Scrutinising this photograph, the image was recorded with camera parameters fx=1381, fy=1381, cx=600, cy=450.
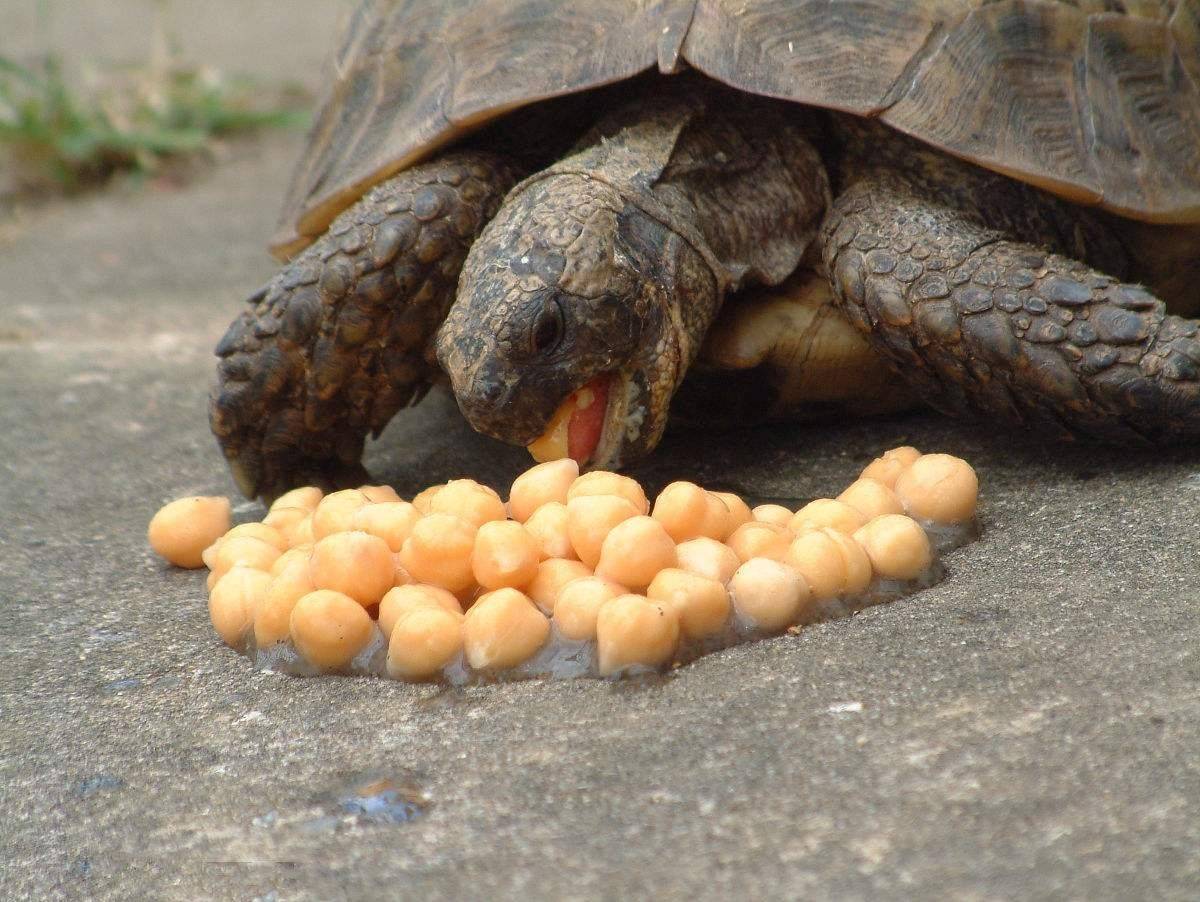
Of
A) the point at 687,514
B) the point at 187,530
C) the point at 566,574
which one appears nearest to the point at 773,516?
the point at 687,514

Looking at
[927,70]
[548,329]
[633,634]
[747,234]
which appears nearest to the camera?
[633,634]

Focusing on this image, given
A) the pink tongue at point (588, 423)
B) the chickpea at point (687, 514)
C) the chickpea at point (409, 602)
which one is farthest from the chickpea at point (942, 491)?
the chickpea at point (409, 602)

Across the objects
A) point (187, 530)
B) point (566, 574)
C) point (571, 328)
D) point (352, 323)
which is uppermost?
point (571, 328)

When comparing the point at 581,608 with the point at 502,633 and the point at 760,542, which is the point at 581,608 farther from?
the point at 760,542

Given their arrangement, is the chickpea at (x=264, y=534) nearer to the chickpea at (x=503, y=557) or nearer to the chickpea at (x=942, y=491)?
the chickpea at (x=503, y=557)

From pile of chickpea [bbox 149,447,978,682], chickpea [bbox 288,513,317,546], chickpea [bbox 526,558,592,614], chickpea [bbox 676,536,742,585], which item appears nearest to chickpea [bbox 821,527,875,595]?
pile of chickpea [bbox 149,447,978,682]

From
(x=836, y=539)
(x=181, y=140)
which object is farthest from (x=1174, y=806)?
(x=181, y=140)
